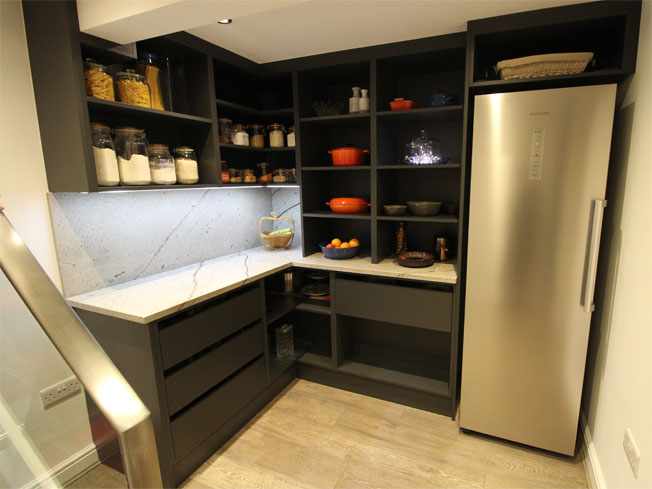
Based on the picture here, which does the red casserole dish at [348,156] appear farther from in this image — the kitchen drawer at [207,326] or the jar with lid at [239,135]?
the kitchen drawer at [207,326]

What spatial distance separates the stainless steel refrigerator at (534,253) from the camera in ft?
5.65

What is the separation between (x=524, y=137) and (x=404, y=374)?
66.2 inches

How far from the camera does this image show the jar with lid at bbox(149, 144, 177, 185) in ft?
6.63

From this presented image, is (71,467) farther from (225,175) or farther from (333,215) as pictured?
(333,215)

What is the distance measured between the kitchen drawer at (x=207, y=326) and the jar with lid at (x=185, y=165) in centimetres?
77

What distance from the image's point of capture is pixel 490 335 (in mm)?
2031

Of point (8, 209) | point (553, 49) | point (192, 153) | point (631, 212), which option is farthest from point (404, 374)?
point (8, 209)

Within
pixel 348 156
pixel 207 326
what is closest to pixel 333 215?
pixel 348 156

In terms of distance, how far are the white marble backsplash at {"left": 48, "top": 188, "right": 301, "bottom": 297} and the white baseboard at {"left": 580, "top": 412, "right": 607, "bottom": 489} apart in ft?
8.50

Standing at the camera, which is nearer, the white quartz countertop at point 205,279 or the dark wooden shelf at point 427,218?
the white quartz countertop at point 205,279

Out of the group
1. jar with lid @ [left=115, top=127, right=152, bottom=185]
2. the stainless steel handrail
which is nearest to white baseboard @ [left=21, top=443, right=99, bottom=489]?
the stainless steel handrail

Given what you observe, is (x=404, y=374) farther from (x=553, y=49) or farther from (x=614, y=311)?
(x=553, y=49)

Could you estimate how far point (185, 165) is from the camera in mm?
2182

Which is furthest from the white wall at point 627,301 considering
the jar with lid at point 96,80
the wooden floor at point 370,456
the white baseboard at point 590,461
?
the jar with lid at point 96,80
